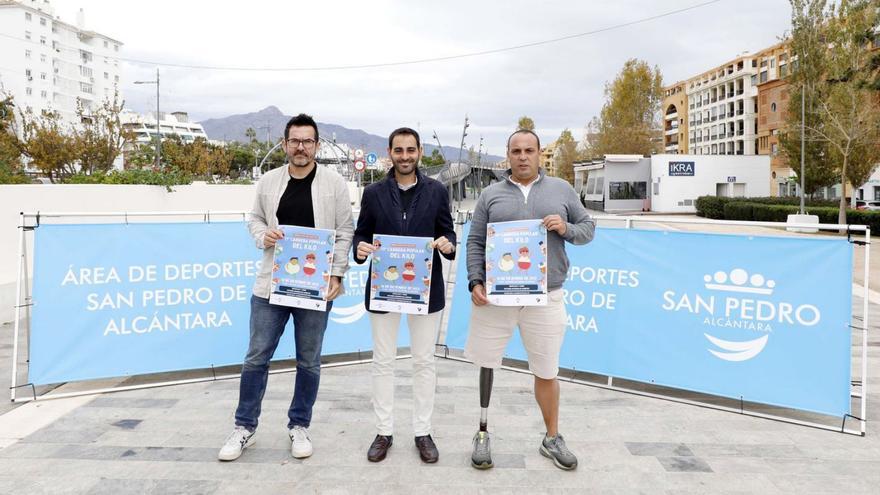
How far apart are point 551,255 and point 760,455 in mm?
1749

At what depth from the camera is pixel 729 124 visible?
257 ft

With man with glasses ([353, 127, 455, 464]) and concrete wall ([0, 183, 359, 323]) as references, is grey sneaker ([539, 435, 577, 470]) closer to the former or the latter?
man with glasses ([353, 127, 455, 464])

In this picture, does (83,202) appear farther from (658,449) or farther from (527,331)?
(658,449)

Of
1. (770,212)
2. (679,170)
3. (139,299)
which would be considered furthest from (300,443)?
(679,170)

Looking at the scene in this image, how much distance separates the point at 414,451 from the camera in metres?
3.58

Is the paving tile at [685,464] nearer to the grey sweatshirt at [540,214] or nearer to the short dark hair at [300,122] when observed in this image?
the grey sweatshirt at [540,214]

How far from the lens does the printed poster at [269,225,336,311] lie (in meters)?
3.42

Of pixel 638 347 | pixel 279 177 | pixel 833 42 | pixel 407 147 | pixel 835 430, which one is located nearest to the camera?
pixel 407 147

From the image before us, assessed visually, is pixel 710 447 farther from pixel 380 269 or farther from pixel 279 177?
pixel 279 177

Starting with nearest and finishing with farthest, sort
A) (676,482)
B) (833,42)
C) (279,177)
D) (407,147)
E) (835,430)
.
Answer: (676,482), (407,147), (279,177), (835,430), (833,42)

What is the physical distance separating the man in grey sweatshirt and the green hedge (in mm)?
16874

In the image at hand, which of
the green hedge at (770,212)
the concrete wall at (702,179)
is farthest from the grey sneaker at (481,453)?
the concrete wall at (702,179)

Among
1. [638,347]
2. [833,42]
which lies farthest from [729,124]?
[638,347]

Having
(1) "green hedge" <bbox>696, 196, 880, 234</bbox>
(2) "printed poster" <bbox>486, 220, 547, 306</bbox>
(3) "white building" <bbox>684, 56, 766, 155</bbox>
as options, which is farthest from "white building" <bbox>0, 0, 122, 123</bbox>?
(2) "printed poster" <bbox>486, 220, 547, 306</bbox>
